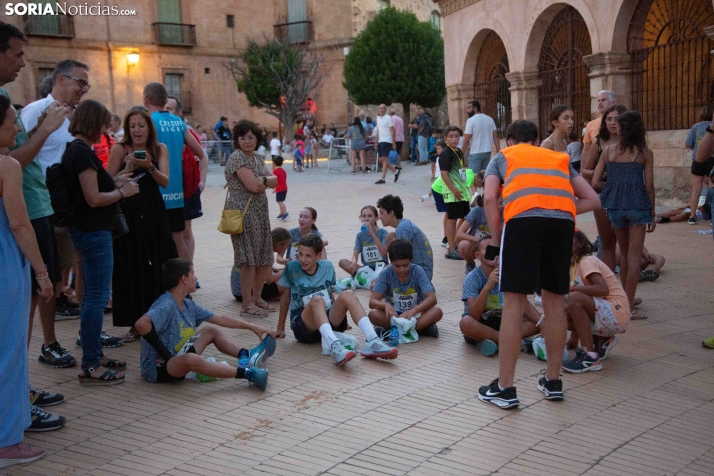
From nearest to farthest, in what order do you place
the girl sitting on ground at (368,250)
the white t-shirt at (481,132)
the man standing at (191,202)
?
the man standing at (191,202) < the girl sitting on ground at (368,250) < the white t-shirt at (481,132)

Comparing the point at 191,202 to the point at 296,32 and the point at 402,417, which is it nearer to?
the point at 402,417

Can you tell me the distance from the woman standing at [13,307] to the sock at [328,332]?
2.21 meters

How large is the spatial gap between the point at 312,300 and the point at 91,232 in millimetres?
1706

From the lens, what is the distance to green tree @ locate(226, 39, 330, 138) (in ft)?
113

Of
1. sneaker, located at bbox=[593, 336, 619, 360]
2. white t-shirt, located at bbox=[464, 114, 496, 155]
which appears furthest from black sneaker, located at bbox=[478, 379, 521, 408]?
white t-shirt, located at bbox=[464, 114, 496, 155]

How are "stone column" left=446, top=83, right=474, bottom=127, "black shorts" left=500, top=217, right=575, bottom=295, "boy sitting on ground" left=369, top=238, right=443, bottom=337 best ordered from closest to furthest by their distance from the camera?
"black shorts" left=500, top=217, right=575, bottom=295 < "boy sitting on ground" left=369, top=238, right=443, bottom=337 < "stone column" left=446, top=83, right=474, bottom=127

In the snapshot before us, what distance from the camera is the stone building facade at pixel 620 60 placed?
481 inches

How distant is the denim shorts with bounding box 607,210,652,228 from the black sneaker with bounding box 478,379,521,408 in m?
2.39

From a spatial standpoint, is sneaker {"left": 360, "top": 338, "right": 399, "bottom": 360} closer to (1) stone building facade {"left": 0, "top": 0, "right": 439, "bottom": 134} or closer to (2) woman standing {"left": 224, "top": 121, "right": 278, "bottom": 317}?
(2) woman standing {"left": 224, "top": 121, "right": 278, "bottom": 317}

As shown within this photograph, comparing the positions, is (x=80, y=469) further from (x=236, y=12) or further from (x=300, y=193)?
(x=236, y=12)

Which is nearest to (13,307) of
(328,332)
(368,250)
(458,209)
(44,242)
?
(44,242)

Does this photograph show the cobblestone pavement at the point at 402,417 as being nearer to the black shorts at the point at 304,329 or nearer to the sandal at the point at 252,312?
the black shorts at the point at 304,329

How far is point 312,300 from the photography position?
580 cm

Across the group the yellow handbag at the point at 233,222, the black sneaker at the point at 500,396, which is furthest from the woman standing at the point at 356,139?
the black sneaker at the point at 500,396
